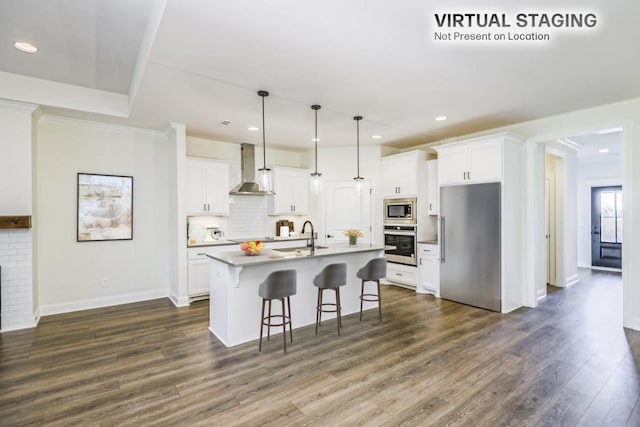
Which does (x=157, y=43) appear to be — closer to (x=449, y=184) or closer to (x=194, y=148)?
(x=194, y=148)

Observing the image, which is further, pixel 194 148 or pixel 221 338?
pixel 194 148

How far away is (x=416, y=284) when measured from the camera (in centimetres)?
563

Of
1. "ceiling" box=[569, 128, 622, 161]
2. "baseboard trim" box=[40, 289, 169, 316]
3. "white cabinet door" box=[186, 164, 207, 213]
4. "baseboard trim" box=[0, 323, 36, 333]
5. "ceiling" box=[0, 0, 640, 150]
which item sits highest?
"ceiling" box=[0, 0, 640, 150]

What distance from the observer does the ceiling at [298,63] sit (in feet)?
7.23

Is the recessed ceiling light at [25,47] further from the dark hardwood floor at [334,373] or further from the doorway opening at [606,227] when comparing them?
the doorway opening at [606,227]

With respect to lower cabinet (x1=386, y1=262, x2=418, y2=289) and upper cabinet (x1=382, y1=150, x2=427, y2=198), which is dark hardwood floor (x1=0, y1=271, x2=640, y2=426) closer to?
lower cabinet (x1=386, y1=262, x2=418, y2=289)

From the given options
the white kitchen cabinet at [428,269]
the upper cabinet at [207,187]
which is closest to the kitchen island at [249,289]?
the white kitchen cabinet at [428,269]

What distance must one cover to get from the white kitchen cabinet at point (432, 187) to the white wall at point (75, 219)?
450cm

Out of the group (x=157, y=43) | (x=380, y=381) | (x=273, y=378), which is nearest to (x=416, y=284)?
(x=380, y=381)

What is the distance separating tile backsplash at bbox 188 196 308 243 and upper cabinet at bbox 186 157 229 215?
0.34 meters

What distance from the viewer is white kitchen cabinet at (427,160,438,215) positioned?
18.4 ft

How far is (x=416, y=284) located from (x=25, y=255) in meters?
5.65

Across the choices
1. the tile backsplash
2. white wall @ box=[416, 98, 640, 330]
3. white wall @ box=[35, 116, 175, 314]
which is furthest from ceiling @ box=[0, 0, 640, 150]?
the tile backsplash

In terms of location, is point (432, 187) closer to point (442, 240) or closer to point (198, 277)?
point (442, 240)
